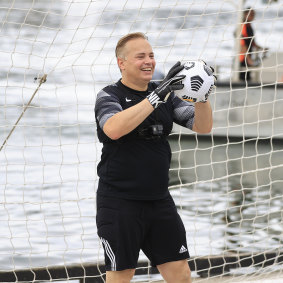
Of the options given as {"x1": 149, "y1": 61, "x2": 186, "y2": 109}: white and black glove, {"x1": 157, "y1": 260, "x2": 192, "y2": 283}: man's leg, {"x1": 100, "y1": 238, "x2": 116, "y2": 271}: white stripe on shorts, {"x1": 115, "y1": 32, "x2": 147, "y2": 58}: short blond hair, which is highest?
{"x1": 115, "y1": 32, "x2": 147, "y2": 58}: short blond hair

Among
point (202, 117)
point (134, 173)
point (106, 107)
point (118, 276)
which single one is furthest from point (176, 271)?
point (106, 107)

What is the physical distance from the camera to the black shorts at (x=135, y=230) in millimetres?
4266

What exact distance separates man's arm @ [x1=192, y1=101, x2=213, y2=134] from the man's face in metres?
0.30

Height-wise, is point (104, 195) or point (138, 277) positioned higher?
point (104, 195)

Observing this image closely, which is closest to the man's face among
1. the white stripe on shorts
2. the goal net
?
the white stripe on shorts

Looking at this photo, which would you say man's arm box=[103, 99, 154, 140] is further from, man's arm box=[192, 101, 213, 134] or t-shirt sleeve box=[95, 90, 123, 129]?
man's arm box=[192, 101, 213, 134]

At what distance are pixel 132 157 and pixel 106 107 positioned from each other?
276 mm

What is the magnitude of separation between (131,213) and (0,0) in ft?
87.1

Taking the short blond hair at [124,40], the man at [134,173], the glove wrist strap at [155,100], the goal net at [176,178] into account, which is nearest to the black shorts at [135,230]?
the man at [134,173]

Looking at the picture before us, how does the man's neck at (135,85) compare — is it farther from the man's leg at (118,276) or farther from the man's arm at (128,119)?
the man's leg at (118,276)

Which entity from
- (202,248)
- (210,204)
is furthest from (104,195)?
(210,204)

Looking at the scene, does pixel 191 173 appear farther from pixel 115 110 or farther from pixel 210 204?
pixel 115 110

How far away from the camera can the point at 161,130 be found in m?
4.26

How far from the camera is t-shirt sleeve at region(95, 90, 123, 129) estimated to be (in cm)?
413
